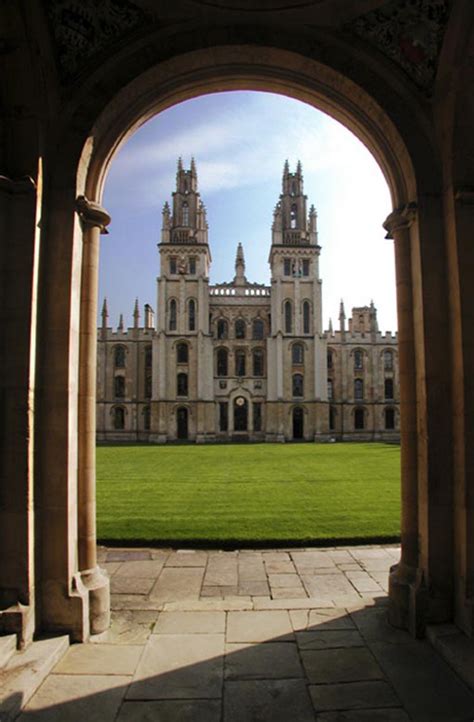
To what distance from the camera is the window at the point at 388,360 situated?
49875mm

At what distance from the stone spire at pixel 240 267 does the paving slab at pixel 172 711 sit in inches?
1981

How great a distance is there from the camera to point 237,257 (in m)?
55.1

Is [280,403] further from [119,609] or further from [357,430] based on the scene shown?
[119,609]

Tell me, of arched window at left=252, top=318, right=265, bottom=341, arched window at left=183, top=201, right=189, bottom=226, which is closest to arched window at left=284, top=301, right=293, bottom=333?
arched window at left=252, top=318, right=265, bottom=341

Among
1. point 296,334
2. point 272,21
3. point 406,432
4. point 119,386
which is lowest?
point 406,432

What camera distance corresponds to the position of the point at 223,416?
45.7 m

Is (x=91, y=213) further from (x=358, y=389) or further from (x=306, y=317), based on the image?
(x=358, y=389)

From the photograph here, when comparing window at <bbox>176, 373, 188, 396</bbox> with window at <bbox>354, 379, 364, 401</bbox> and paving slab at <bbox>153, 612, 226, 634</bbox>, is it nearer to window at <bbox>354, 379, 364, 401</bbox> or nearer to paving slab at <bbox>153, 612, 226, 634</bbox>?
window at <bbox>354, 379, 364, 401</bbox>

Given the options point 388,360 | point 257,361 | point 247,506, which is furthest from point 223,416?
point 247,506

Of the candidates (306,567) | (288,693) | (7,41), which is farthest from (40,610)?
(7,41)

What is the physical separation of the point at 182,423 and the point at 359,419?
17444 millimetres

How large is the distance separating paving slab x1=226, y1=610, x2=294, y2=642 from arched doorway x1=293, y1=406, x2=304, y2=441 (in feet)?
134

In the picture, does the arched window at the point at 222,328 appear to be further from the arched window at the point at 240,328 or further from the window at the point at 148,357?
the window at the point at 148,357

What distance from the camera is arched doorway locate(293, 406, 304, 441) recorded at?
45.0 metres
